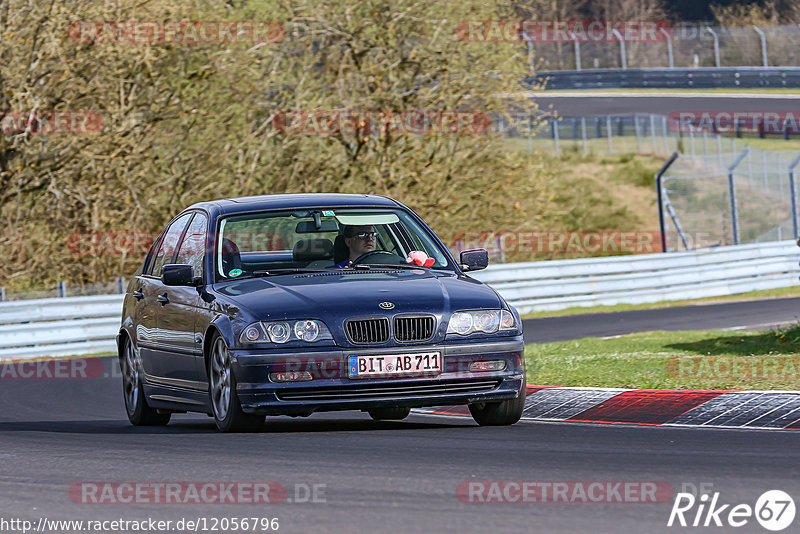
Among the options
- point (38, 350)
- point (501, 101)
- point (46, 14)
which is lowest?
point (38, 350)

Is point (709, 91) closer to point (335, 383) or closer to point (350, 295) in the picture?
point (350, 295)

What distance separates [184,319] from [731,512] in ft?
16.2

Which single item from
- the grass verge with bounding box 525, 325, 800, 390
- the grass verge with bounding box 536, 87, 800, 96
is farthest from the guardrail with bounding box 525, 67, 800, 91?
the grass verge with bounding box 525, 325, 800, 390

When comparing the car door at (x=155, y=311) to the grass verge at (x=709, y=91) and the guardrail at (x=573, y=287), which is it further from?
the grass verge at (x=709, y=91)

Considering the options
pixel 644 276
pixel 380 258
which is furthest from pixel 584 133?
pixel 380 258

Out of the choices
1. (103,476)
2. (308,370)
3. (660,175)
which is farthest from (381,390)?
(660,175)

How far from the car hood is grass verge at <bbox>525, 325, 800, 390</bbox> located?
2.54m

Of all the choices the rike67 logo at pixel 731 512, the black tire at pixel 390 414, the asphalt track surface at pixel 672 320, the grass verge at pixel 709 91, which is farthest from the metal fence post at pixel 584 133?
the rike67 logo at pixel 731 512

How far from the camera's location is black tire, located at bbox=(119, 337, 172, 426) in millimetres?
10867

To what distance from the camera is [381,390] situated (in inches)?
340

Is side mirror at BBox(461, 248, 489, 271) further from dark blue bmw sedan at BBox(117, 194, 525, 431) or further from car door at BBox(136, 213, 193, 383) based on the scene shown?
car door at BBox(136, 213, 193, 383)

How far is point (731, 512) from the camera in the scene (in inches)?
228

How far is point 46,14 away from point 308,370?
1791 cm

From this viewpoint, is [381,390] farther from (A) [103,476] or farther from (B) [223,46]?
(B) [223,46]
